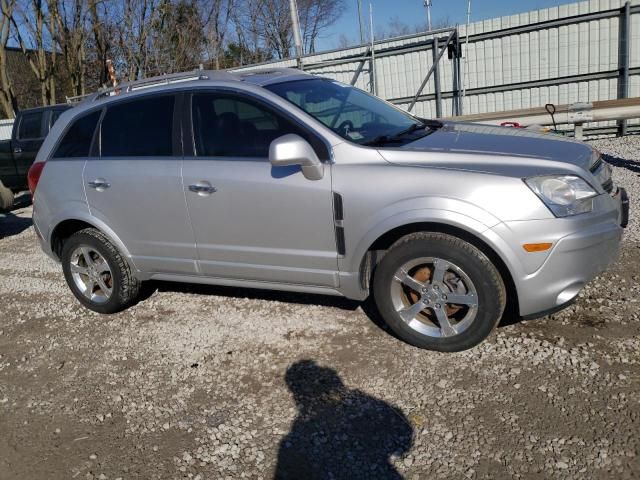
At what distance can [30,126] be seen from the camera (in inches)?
421

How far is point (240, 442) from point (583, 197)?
7.61 ft

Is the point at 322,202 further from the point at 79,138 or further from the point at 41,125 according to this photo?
the point at 41,125

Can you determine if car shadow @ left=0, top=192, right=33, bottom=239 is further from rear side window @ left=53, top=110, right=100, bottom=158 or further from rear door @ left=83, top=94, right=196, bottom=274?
rear door @ left=83, top=94, right=196, bottom=274

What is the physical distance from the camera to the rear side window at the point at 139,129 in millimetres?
4184

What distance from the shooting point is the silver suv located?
312 cm

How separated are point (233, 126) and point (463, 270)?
1.89 meters

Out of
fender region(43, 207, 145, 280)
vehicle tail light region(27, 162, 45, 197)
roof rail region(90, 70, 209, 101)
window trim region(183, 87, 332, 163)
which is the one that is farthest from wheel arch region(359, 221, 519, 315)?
vehicle tail light region(27, 162, 45, 197)

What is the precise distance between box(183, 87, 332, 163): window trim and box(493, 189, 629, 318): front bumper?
1.21m

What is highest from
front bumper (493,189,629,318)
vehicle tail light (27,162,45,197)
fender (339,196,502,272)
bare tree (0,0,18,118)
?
bare tree (0,0,18,118)

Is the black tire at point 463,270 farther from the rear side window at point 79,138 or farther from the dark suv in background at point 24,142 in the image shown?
the dark suv in background at point 24,142

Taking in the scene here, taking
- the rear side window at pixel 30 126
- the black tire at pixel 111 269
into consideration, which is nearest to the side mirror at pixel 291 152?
→ the black tire at pixel 111 269

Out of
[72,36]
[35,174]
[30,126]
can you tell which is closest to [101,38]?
[72,36]

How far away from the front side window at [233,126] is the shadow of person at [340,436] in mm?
1642

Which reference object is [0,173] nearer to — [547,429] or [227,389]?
[227,389]
